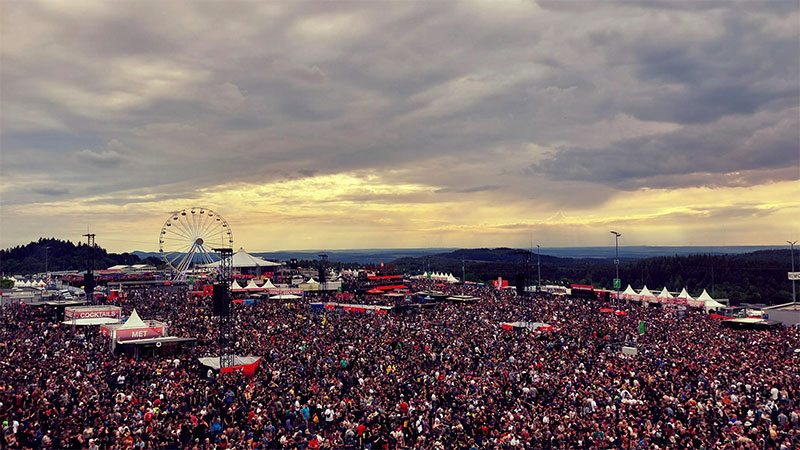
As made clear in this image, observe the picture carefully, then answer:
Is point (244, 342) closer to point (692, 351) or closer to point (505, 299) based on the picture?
point (692, 351)

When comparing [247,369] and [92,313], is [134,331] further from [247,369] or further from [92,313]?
[92,313]

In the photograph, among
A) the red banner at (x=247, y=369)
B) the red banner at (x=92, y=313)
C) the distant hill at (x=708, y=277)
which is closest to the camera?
the red banner at (x=247, y=369)

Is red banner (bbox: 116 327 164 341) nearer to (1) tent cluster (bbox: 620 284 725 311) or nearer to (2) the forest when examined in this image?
(2) the forest

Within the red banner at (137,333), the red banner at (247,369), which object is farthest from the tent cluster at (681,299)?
the red banner at (137,333)

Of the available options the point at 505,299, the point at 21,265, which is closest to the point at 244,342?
the point at 505,299

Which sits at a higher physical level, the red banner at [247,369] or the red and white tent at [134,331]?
the red and white tent at [134,331]

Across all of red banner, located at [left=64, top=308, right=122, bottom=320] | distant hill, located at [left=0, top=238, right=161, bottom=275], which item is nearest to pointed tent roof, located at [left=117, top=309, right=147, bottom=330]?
red banner, located at [left=64, top=308, right=122, bottom=320]

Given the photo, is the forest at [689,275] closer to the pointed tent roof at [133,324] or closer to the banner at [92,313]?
the pointed tent roof at [133,324]

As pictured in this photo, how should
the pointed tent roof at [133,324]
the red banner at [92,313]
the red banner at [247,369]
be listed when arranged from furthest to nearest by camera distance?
the red banner at [92,313] → the pointed tent roof at [133,324] → the red banner at [247,369]

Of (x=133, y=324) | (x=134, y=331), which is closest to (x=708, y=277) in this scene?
(x=133, y=324)
